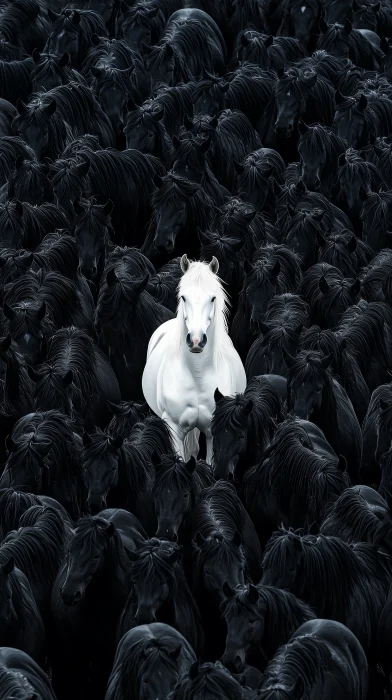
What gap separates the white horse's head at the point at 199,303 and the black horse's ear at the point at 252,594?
2.45 m

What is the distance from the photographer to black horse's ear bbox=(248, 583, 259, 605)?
8789mm

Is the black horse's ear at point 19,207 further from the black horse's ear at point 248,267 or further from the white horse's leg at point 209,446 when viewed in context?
the white horse's leg at point 209,446

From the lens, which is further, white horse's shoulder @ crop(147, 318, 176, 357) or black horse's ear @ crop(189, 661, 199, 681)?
white horse's shoulder @ crop(147, 318, 176, 357)

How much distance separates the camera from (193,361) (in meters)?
11.4

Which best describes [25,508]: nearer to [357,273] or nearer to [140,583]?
[140,583]

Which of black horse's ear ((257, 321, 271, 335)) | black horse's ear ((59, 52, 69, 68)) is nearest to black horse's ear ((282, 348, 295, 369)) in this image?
black horse's ear ((257, 321, 271, 335))

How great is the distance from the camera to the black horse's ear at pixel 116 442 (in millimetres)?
10477

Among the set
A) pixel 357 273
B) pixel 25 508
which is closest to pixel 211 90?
pixel 357 273

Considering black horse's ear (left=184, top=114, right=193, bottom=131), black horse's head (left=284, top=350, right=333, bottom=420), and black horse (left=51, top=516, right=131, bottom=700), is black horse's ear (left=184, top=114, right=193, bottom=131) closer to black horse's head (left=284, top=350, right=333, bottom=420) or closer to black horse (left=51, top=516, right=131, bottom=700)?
black horse's head (left=284, top=350, right=333, bottom=420)

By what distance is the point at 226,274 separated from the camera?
14.3 metres

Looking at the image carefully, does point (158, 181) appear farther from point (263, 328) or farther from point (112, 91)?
point (263, 328)

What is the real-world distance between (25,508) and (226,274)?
14.2ft

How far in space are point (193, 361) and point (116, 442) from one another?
1122mm

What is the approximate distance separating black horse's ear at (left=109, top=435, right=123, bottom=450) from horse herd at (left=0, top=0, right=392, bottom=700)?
0.01 metres
